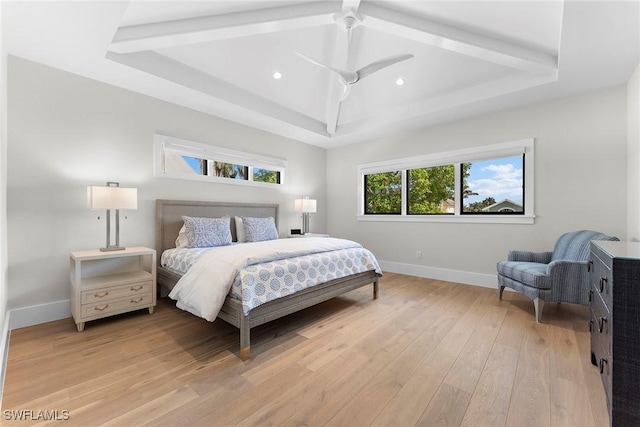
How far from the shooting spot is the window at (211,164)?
3.62 m

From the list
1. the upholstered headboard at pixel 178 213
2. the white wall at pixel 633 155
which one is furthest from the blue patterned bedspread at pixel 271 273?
the white wall at pixel 633 155

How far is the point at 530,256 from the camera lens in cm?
337

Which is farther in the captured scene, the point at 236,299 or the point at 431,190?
the point at 431,190

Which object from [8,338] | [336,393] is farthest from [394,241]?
[8,338]

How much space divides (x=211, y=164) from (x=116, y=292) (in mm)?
2155

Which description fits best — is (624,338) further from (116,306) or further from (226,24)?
(116,306)

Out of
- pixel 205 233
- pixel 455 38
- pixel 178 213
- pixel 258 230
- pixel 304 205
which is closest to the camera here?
pixel 455 38

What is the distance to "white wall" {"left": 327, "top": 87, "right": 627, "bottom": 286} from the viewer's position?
10.3 ft

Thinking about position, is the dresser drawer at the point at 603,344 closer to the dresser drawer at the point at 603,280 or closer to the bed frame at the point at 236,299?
the dresser drawer at the point at 603,280

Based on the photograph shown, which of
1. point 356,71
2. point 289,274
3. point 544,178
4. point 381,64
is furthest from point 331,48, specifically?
point 544,178

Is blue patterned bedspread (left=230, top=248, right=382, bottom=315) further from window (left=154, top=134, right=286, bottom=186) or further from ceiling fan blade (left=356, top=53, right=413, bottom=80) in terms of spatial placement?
window (left=154, top=134, right=286, bottom=186)

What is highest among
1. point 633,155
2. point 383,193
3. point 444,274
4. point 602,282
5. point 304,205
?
point 633,155

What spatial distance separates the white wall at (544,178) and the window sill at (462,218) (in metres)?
0.08

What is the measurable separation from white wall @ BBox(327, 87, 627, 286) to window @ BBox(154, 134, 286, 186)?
2271 millimetres
